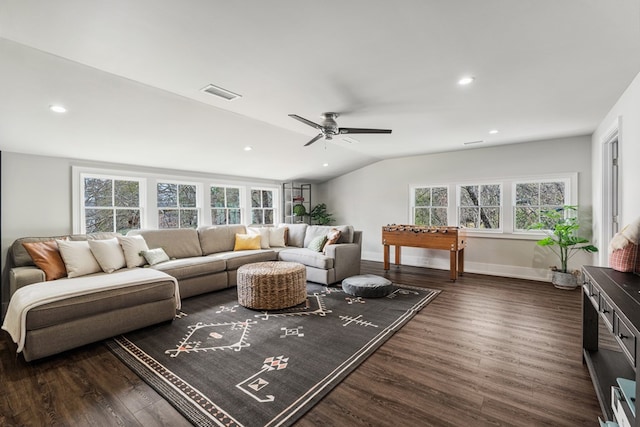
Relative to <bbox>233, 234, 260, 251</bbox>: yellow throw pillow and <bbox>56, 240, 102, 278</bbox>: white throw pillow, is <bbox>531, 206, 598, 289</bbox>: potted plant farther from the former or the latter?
<bbox>56, 240, 102, 278</bbox>: white throw pillow

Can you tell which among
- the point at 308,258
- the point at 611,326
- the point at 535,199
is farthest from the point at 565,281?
the point at 308,258

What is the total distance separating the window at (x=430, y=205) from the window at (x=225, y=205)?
13.1 ft

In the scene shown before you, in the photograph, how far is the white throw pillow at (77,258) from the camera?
3.21m

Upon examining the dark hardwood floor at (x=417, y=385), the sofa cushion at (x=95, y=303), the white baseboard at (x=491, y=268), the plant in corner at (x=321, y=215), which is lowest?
the dark hardwood floor at (x=417, y=385)

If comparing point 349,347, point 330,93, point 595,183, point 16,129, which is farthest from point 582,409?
point 16,129

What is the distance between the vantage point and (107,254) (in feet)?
11.4

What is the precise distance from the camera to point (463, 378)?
211 cm

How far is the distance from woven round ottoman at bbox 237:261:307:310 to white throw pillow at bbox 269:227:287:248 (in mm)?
1990

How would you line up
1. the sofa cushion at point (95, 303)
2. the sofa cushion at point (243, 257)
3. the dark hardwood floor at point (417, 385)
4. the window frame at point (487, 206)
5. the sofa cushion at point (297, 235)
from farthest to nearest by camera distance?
the sofa cushion at point (297, 235) < the window frame at point (487, 206) < the sofa cushion at point (243, 257) < the sofa cushion at point (95, 303) < the dark hardwood floor at point (417, 385)

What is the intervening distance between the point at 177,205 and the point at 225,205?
106 centimetres

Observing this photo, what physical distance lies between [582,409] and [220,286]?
402 centimetres

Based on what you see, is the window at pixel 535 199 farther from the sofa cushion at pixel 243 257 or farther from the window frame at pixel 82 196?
the window frame at pixel 82 196

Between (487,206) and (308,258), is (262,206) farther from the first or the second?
(487,206)

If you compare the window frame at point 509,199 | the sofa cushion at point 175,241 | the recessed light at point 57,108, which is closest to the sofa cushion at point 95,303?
the sofa cushion at point 175,241
